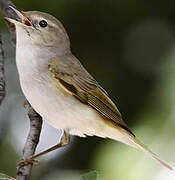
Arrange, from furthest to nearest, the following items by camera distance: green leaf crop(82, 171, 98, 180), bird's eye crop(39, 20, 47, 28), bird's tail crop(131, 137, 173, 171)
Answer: bird's eye crop(39, 20, 47, 28)
bird's tail crop(131, 137, 173, 171)
green leaf crop(82, 171, 98, 180)

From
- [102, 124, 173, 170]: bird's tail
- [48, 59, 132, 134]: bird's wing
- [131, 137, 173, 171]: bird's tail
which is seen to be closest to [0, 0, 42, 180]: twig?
[48, 59, 132, 134]: bird's wing

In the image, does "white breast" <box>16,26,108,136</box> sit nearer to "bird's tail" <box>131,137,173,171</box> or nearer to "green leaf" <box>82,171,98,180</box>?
"bird's tail" <box>131,137,173,171</box>

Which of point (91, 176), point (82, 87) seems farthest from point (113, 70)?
point (91, 176)

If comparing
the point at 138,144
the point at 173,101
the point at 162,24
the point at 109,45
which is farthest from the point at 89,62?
the point at 138,144

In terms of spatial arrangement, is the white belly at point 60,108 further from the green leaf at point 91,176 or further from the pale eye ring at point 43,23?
the green leaf at point 91,176

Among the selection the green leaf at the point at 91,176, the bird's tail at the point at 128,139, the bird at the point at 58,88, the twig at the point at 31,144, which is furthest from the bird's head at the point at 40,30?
the green leaf at the point at 91,176

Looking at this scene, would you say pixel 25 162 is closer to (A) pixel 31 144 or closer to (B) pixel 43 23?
(A) pixel 31 144
